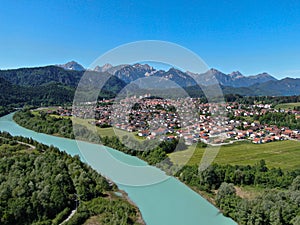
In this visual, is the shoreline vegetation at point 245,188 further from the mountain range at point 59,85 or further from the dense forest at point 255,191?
the mountain range at point 59,85

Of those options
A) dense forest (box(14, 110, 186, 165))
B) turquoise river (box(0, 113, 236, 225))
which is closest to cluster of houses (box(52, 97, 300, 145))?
dense forest (box(14, 110, 186, 165))

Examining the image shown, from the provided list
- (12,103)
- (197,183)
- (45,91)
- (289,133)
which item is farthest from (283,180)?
(45,91)

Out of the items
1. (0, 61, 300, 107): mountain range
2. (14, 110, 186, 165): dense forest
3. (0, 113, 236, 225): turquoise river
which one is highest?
(0, 61, 300, 107): mountain range

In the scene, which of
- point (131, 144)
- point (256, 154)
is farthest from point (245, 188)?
point (131, 144)

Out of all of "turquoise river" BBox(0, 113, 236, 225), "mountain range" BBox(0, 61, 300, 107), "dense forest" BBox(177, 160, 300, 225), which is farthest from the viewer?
"mountain range" BBox(0, 61, 300, 107)

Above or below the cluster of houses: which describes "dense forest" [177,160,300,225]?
below

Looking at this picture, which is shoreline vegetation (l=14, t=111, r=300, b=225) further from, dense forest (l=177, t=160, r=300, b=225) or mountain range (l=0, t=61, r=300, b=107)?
mountain range (l=0, t=61, r=300, b=107)
